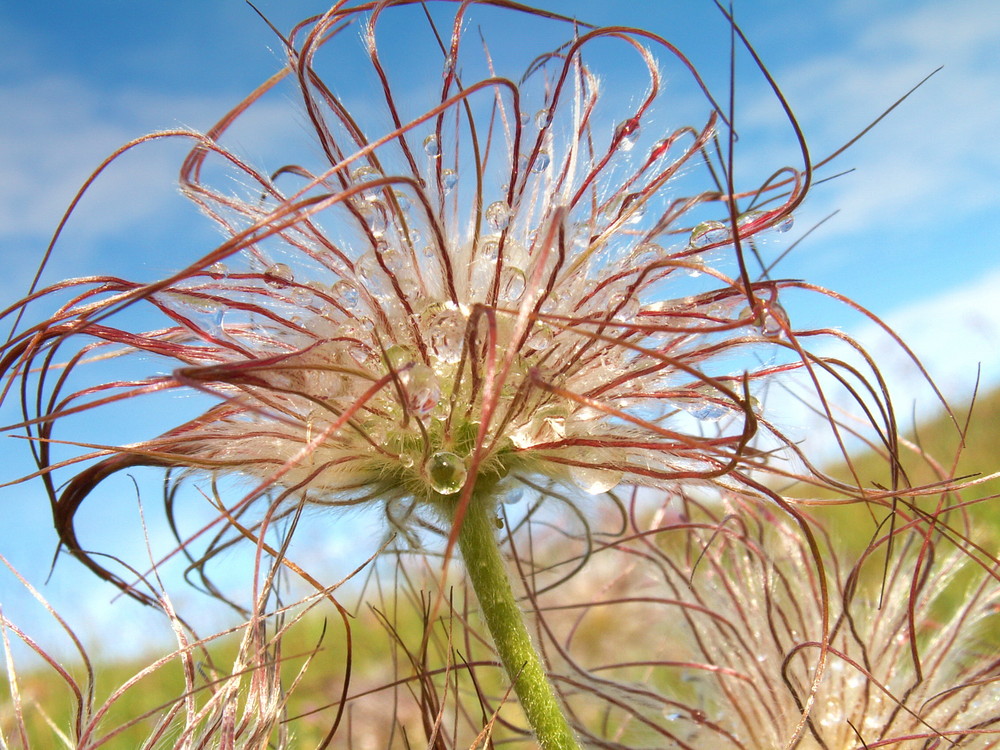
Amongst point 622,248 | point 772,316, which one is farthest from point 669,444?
point 622,248

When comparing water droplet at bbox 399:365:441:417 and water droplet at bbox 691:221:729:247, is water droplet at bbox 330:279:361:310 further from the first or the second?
water droplet at bbox 691:221:729:247

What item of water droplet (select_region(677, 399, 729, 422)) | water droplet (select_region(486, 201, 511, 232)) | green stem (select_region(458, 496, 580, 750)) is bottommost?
green stem (select_region(458, 496, 580, 750))

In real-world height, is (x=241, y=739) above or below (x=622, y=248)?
below

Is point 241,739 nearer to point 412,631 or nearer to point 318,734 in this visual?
point 318,734

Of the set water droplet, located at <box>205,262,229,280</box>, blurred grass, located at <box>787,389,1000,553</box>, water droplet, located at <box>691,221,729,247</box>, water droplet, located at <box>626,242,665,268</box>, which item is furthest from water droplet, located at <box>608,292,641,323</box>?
blurred grass, located at <box>787,389,1000,553</box>

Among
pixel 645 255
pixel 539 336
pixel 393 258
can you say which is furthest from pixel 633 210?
pixel 393 258
